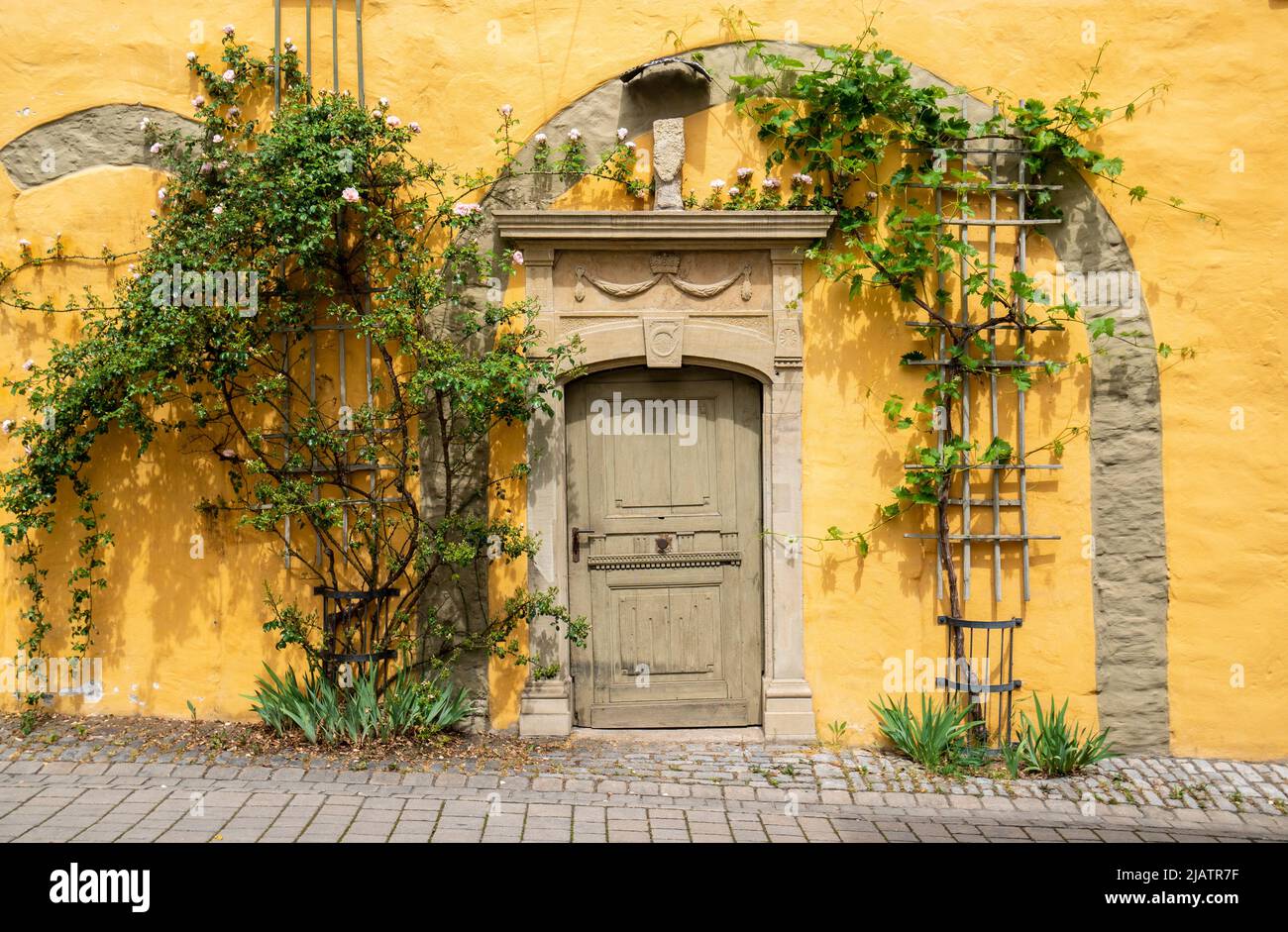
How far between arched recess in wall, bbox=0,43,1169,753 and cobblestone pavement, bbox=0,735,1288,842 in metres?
0.48

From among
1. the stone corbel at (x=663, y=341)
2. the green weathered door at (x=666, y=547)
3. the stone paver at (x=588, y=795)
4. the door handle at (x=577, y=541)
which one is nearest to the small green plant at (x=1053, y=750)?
the stone paver at (x=588, y=795)

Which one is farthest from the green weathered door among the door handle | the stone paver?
the stone paver

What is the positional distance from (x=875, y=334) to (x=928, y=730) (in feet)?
7.21

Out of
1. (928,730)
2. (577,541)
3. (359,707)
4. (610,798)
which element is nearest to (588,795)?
(610,798)

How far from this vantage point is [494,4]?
19.1 feet

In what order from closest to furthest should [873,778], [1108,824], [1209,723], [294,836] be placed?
[294,836] → [1108,824] → [873,778] → [1209,723]

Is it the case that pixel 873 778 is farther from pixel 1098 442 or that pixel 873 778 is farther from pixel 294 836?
pixel 294 836

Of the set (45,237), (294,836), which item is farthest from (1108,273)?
(45,237)

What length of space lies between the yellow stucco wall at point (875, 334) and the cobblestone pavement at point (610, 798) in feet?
1.64

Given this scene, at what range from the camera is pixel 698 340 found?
18.8 feet

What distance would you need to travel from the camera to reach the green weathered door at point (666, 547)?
582cm

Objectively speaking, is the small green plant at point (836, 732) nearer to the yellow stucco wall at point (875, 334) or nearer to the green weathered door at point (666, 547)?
the yellow stucco wall at point (875, 334)

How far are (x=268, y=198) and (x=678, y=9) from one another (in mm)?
2516

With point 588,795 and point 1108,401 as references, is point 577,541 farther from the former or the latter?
point 1108,401
